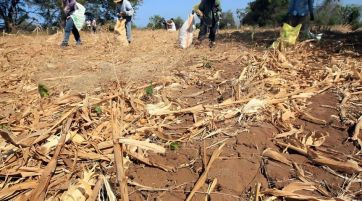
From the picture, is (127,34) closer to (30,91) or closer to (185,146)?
(30,91)

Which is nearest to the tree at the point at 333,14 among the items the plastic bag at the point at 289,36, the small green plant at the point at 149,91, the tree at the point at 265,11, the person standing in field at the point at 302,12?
the tree at the point at 265,11

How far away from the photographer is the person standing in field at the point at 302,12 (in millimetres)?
7920

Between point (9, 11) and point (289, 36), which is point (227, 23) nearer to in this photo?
point (9, 11)

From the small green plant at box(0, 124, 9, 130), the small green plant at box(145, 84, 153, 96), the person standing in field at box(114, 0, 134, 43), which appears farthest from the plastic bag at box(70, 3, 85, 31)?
the small green plant at box(0, 124, 9, 130)

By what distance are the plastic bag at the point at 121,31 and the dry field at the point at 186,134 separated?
342 cm

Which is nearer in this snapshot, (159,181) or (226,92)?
(159,181)

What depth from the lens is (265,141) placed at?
3.43 meters

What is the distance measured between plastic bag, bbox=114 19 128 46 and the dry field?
342cm

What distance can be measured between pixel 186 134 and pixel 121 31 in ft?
19.8

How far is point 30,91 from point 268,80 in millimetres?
2912

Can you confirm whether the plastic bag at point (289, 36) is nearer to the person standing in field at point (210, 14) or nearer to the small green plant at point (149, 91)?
the person standing in field at point (210, 14)

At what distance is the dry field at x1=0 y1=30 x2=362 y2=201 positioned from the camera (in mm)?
2881

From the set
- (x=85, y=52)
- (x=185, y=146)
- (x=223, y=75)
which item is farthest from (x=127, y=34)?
(x=185, y=146)

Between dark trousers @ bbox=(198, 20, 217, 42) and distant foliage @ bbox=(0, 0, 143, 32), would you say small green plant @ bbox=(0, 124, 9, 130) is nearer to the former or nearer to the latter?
dark trousers @ bbox=(198, 20, 217, 42)
